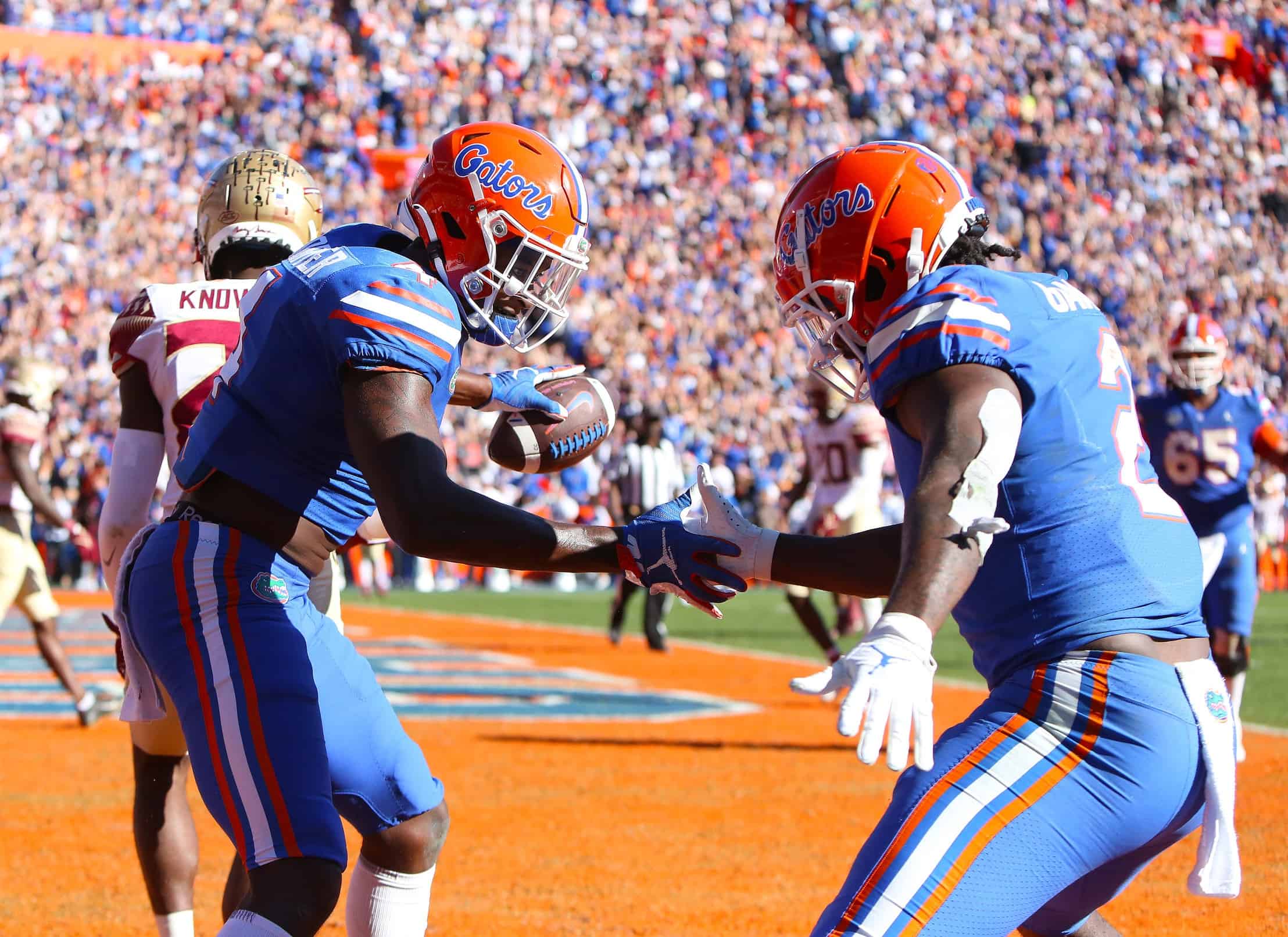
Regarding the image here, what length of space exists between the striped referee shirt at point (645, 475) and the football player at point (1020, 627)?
9.81 meters

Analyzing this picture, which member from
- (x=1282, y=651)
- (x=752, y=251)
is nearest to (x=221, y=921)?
(x=1282, y=651)

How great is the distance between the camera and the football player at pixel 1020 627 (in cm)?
211

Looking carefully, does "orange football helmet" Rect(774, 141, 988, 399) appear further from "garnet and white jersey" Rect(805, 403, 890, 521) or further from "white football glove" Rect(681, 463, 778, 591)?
"garnet and white jersey" Rect(805, 403, 890, 521)

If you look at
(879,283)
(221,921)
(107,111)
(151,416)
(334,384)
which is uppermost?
(879,283)

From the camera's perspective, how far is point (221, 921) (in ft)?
14.9

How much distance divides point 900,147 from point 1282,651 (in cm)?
1105

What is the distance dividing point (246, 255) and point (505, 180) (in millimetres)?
1289

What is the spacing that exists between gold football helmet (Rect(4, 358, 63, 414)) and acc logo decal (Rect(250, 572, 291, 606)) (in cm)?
591

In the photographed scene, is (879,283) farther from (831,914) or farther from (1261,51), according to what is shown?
(1261,51)

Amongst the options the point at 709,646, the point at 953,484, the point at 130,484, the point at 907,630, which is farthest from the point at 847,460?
the point at 907,630

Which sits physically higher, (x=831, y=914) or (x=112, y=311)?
(x=831, y=914)

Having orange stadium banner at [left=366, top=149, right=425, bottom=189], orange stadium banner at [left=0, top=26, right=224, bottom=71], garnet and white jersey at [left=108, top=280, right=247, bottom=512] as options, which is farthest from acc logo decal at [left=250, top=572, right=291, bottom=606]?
orange stadium banner at [left=0, top=26, right=224, bottom=71]

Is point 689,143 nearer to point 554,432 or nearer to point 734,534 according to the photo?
point 554,432

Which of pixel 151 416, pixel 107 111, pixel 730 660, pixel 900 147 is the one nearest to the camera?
pixel 900 147
